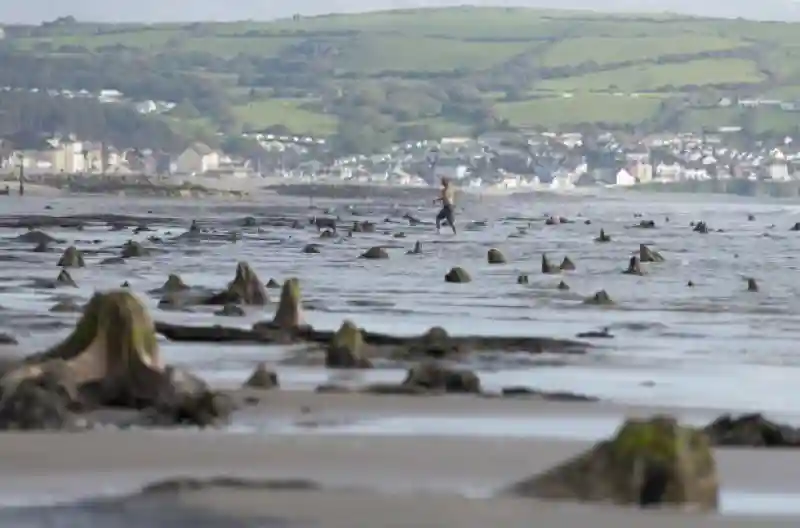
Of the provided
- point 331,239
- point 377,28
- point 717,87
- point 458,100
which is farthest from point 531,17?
point 331,239

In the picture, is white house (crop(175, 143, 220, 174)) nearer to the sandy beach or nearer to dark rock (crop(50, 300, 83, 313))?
the sandy beach

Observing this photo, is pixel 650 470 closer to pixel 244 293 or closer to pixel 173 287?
pixel 244 293

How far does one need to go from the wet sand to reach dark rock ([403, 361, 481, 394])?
1563 mm

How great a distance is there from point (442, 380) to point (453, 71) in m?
155

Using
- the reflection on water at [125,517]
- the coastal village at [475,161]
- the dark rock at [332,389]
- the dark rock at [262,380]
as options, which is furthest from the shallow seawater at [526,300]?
the coastal village at [475,161]

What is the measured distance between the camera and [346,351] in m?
16.4

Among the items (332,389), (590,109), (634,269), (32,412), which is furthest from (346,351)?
(590,109)

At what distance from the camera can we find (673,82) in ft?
503

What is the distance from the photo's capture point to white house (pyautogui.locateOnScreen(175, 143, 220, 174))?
6880 inches

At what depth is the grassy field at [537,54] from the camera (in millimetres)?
154875

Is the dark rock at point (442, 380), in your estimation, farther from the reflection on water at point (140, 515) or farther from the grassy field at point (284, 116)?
the grassy field at point (284, 116)

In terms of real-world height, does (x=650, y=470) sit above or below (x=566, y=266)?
above

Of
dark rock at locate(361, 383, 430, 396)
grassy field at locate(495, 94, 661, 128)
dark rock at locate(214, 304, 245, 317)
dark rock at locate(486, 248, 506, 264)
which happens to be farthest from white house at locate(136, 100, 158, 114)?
dark rock at locate(361, 383, 430, 396)

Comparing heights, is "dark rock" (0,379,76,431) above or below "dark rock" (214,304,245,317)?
above
